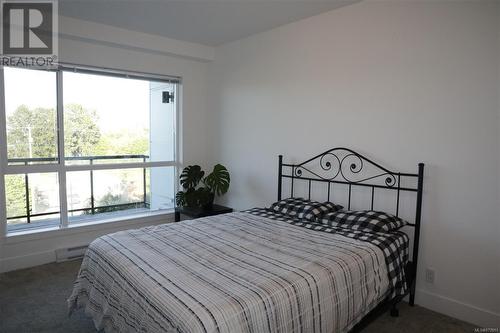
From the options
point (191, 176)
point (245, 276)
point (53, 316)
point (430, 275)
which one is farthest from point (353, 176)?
point (53, 316)

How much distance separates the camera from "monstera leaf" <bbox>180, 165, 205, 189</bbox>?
4176mm

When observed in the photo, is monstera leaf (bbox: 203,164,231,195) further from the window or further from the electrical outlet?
the electrical outlet

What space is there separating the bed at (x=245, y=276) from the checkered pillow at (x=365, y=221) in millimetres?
53

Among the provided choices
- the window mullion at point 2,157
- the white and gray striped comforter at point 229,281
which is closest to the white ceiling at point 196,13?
the window mullion at point 2,157

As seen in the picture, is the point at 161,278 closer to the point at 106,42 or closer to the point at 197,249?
the point at 197,249

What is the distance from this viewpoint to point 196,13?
311cm

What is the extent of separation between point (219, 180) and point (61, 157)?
70.9 inches

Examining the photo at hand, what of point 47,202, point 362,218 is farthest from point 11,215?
point 362,218

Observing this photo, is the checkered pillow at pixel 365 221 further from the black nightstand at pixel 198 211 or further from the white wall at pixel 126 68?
the white wall at pixel 126 68

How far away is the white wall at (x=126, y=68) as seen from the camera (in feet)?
10.8

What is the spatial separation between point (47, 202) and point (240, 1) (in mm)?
2967

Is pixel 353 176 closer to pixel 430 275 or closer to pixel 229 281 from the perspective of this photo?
pixel 430 275

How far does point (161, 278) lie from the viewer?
171 cm

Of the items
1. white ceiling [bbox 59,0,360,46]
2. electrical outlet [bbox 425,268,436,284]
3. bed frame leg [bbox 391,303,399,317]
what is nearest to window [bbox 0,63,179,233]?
white ceiling [bbox 59,0,360,46]
